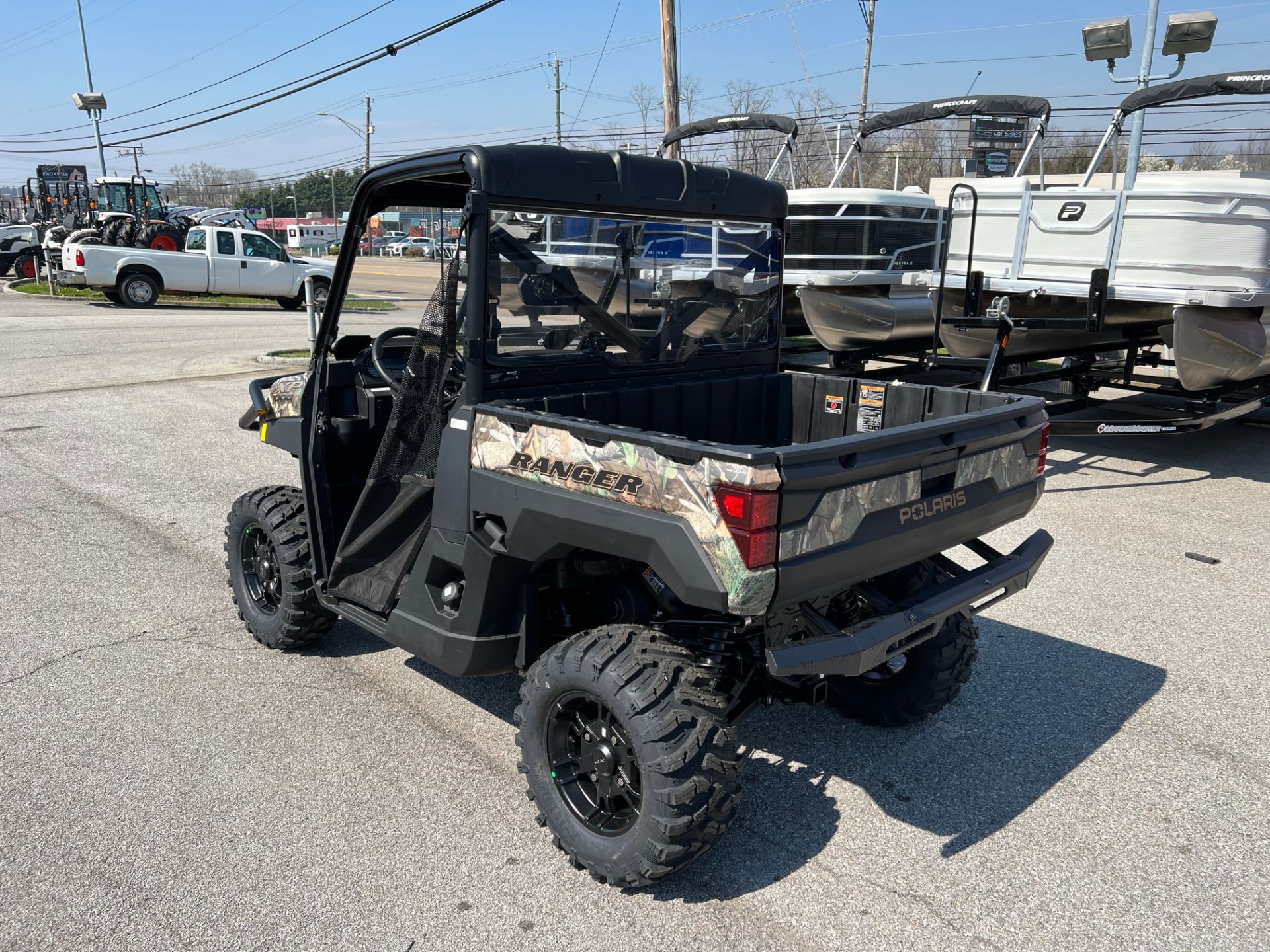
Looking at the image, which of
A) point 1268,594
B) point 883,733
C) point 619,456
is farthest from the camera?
point 1268,594

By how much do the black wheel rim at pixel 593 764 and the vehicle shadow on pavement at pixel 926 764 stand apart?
0.28 meters

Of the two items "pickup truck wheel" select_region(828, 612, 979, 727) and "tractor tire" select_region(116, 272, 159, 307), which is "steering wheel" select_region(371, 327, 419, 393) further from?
"tractor tire" select_region(116, 272, 159, 307)

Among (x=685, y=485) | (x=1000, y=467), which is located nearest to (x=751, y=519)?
(x=685, y=485)

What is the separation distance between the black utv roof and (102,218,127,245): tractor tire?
2166cm

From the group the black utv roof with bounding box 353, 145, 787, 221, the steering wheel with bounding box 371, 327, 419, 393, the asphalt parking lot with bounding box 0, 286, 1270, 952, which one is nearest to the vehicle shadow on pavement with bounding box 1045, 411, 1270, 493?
the asphalt parking lot with bounding box 0, 286, 1270, 952

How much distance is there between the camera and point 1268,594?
5473 mm

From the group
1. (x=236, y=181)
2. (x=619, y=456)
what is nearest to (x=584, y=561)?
(x=619, y=456)

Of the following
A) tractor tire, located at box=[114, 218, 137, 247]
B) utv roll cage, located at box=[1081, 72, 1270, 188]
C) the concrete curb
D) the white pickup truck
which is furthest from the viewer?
tractor tire, located at box=[114, 218, 137, 247]

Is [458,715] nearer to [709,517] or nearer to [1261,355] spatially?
[709,517]

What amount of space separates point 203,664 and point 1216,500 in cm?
720

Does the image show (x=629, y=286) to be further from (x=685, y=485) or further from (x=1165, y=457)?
(x=1165, y=457)

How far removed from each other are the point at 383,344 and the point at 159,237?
2217 cm

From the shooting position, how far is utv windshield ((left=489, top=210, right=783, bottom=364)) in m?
3.32

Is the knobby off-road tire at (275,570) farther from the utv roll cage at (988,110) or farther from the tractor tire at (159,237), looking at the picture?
the tractor tire at (159,237)
